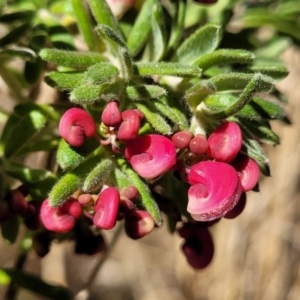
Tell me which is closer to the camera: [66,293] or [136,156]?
[136,156]

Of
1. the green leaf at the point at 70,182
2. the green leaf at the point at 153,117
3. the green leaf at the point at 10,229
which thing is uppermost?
the green leaf at the point at 153,117

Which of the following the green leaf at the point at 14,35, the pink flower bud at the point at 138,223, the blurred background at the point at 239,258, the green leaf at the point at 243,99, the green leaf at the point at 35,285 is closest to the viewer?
the green leaf at the point at 243,99

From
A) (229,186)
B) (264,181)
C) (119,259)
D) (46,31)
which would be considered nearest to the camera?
(229,186)

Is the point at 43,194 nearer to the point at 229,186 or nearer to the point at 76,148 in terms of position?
the point at 76,148

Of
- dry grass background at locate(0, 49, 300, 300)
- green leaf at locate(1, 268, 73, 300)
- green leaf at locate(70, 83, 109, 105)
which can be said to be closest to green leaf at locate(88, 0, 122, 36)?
green leaf at locate(70, 83, 109, 105)

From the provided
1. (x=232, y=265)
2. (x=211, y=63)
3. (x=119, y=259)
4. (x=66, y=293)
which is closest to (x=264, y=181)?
(x=232, y=265)

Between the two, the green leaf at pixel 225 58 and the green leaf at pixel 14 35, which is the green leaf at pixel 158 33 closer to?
the green leaf at pixel 225 58

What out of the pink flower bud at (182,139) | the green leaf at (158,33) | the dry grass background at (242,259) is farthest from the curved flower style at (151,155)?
the dry grass background at (242,259)

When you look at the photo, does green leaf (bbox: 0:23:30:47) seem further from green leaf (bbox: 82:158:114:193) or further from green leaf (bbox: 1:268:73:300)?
green leaf (bbox: 1:268:73:300)
